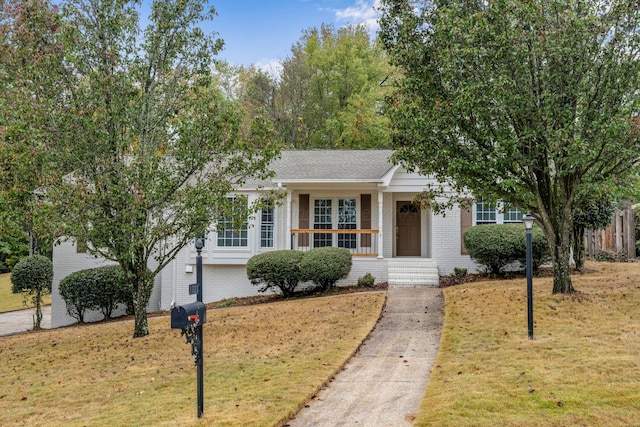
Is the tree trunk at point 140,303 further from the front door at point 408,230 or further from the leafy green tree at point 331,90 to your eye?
the leafy green tree at point 331,90

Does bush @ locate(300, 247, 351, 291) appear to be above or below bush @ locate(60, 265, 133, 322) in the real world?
above

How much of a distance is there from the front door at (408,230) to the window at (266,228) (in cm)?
436

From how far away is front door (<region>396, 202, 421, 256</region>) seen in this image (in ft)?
58.9

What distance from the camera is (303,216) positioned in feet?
57.6

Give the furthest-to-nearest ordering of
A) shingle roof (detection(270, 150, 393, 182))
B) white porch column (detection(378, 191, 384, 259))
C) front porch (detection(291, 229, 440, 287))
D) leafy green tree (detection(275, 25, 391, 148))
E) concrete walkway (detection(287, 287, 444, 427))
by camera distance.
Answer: leafy green tree (detection(275, 25, 391, 148)), shingle roof (detection(270, 150, 393, 182)), white porch column (detection(378, 191, 384, 259)), front porch (detection(291, 229, 440, 287)), concrete walkway (detection(287, 287, 444, 427))

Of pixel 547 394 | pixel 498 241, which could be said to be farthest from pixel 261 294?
pixel 547 394

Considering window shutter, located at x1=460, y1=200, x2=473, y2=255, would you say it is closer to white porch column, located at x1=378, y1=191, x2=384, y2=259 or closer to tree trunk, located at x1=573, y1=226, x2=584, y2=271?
white porch column, located at x1=378, y1=191, x2=384, y2=259

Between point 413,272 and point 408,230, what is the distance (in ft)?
8.46

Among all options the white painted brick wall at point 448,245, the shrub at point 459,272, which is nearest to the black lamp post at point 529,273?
the shrub at point 459,272

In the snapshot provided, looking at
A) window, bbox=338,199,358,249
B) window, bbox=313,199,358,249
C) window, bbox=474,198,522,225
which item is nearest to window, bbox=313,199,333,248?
window, bbox=313,199,358,249

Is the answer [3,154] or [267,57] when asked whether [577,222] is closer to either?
[3,154]

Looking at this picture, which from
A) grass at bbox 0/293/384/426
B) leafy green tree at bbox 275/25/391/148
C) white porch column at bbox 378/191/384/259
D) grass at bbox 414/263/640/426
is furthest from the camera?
leafy green tree at bbox 275/25/391/148

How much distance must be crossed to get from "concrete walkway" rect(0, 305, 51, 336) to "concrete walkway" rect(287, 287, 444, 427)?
13975mm

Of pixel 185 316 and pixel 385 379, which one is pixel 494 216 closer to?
pixel 385 379
